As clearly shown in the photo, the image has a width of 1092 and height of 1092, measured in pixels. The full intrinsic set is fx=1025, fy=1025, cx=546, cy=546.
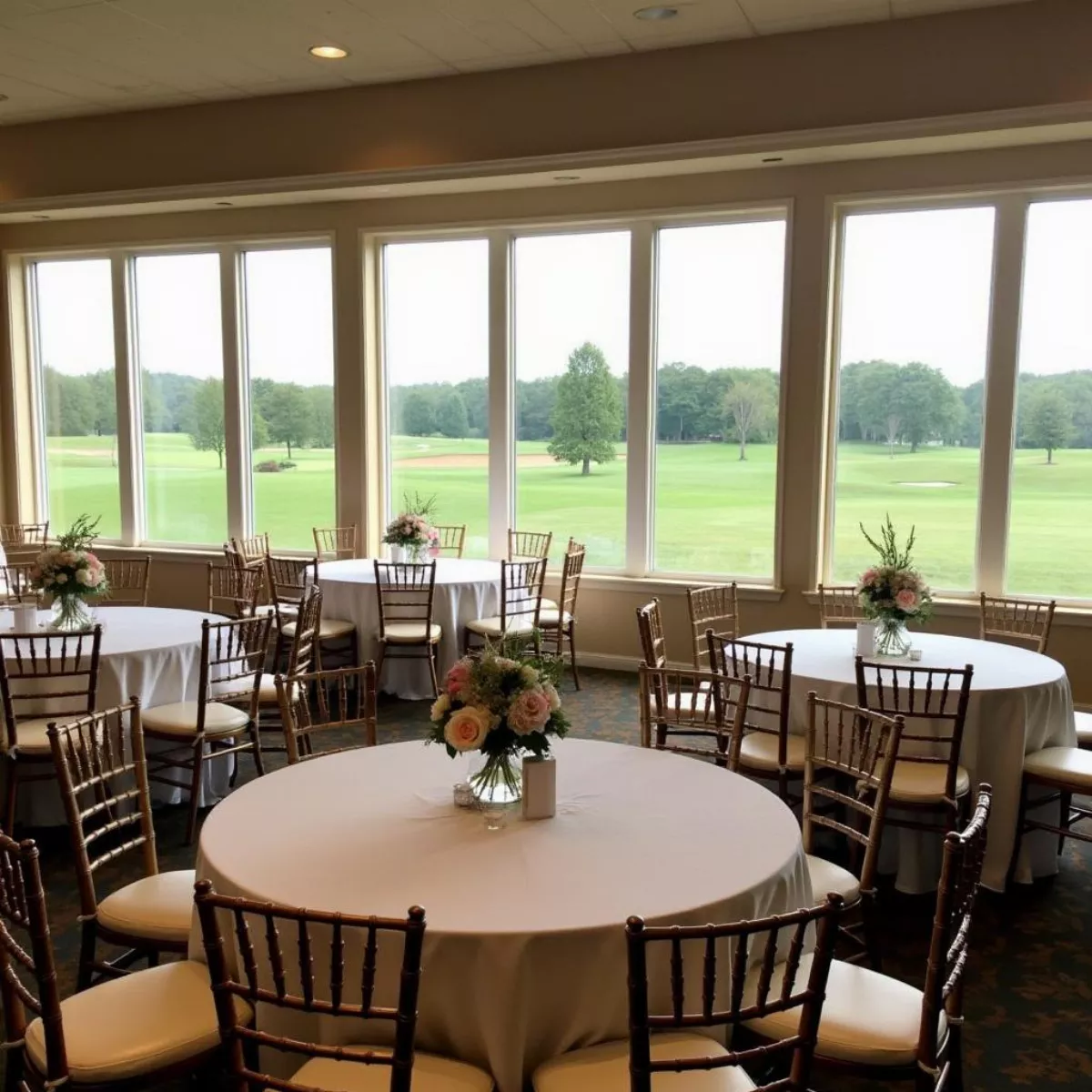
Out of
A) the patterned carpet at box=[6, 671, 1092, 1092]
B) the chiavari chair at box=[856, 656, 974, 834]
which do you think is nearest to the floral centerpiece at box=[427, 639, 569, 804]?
the patterned carpet at box=[6, 671, 1092, 1092]

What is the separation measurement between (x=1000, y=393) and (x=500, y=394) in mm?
3658

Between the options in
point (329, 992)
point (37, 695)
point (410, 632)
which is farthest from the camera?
point (410, 632)

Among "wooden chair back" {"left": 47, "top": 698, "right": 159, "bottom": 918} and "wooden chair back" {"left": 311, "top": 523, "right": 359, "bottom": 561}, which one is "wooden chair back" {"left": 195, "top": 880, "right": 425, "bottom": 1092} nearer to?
"wooden chair back" {"left": 47, "top": 698, "right": 159, "bottom": 918}

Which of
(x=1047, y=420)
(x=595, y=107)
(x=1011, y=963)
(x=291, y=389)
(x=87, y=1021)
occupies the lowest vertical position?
(x=1011, y=963)

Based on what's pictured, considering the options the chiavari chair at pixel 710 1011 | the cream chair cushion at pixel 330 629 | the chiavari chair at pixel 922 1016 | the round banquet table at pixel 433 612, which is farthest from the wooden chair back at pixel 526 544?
the chiavari chair at pixel 922 1016

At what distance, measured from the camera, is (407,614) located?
6926mm

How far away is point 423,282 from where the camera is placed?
27.5 feet

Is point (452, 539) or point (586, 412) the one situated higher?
point (586, 412)

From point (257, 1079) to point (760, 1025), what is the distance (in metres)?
1.11

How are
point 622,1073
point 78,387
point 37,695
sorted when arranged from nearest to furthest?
point 622,1073
point 37,695
point 78,387

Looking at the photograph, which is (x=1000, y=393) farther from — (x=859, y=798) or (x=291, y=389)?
(x=291, y=389)

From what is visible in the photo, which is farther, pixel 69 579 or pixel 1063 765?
pixel 69 579

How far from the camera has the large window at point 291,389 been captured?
8688 mm

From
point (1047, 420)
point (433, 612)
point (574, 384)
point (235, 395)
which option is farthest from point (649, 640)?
point (235, 395)
